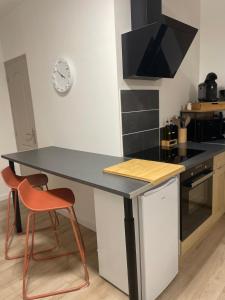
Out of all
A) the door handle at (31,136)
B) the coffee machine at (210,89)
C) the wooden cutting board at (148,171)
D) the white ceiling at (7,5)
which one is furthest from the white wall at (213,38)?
the door handle at (31,136)

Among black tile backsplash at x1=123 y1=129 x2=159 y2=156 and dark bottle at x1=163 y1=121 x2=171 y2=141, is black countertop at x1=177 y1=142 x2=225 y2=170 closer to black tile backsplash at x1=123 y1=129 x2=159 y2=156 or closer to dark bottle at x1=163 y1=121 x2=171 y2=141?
dark bottle at x1=163 y1=121 x2=171 y2=141

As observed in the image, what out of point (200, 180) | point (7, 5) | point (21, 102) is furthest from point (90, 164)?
point (7, 5)

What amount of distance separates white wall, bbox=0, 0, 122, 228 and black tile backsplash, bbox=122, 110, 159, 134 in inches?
3.7

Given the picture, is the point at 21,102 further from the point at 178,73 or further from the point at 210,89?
the point at 210,89

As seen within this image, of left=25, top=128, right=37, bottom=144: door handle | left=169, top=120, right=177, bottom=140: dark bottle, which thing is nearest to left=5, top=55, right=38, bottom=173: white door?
left=25, top=128, right=37, bottom=144: door handle

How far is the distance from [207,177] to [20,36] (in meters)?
2.66

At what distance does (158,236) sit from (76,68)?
165 cm

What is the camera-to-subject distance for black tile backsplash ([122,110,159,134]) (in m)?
2.04

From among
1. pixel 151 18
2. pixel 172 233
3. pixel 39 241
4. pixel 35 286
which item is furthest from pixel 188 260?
pixel 151 18

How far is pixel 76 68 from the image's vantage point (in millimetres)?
2234

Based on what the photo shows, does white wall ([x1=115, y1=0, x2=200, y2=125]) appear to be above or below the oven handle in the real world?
above

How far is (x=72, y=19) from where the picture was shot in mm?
2139

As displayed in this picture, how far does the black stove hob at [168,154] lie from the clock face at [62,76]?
0.97 m

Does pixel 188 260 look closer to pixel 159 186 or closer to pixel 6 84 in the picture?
pixel 159 186
